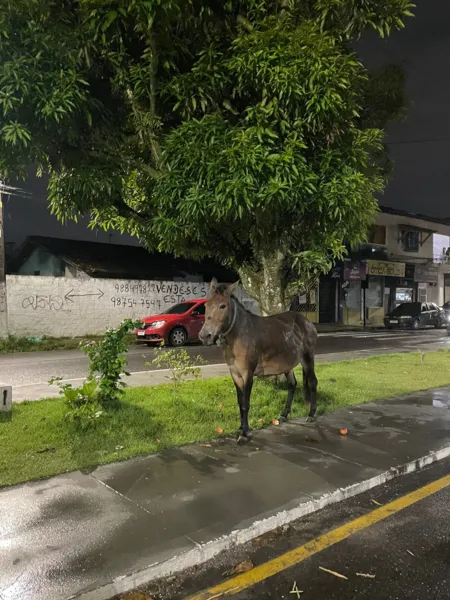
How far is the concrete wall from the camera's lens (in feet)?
57.3

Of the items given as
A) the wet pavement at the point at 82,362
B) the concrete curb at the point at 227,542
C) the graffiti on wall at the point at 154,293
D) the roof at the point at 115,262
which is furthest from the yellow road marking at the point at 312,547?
the roof at the point at 115,262

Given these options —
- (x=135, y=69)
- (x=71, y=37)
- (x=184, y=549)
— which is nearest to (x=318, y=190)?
(x=135, y=69)

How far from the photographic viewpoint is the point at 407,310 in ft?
97.1

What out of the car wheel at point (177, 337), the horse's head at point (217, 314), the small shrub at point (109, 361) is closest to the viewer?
the horse's head at point (217, 314)

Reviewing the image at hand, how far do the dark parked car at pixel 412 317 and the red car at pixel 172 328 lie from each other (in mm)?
16314

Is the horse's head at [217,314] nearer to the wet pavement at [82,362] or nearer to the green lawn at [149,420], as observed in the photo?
the green lawn at [149,420]

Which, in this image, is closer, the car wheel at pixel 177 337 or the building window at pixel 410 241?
the car wheel at pixel 177 337

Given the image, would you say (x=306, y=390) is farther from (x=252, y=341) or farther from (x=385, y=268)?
(x=385, y=268)

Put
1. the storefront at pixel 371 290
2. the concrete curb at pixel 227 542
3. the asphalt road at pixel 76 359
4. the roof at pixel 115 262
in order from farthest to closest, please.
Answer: the storefront at pixel 371 290, the roof at pixel 115 262, the asphalt road at pixel 76 359, the concrete curb at pixel 227 542

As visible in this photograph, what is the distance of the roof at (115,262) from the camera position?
21.8m

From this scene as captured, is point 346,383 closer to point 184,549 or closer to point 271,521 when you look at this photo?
point 271,521

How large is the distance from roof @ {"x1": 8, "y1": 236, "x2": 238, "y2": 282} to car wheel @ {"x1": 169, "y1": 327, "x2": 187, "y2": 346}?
19.6 ft

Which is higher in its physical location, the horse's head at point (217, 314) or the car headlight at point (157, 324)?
the horse's head at point (217, 314)

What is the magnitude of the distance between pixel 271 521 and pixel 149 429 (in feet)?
7.92
